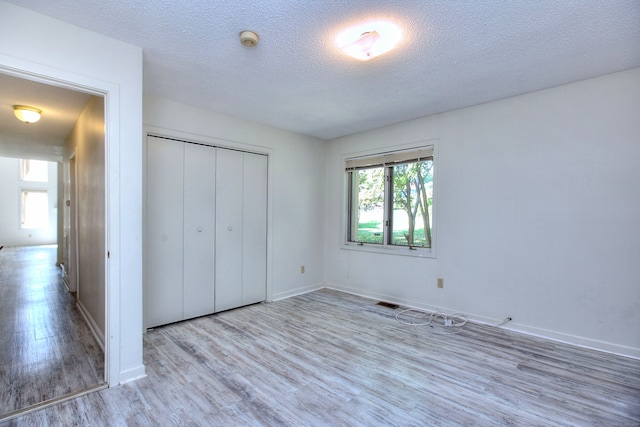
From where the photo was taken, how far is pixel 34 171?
1032 centimetres

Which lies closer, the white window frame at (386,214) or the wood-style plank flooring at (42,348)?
the wood-style plank flooring at (42,348)

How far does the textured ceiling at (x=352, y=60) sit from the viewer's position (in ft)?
5.74

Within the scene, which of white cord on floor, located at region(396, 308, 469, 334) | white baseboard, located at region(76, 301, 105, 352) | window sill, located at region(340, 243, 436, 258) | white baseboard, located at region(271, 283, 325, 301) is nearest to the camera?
white baseboard, located at region(76, 301, 105, 352)

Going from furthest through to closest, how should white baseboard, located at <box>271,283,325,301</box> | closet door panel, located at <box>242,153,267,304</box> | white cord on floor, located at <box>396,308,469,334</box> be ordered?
white baseboard, located at <box>271,283,325,301</box> → closet door panel, located at <box>242,153,267,304</box> → white cord on floor, located at <box>396,308,469,334</box>

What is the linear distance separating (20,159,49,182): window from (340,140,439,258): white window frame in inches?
449

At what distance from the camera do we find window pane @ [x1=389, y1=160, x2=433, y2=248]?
3785 mm

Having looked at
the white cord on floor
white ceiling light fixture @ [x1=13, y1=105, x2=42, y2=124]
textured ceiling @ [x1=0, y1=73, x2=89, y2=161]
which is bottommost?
the white cord on floor

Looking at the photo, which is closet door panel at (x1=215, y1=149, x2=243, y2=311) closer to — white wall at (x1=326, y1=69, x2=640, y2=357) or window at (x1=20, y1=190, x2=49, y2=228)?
white wall at (x1=326, y1=69, x2=640, y2=357)

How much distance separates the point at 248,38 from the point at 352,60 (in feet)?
2.68

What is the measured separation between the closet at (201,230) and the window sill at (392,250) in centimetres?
137

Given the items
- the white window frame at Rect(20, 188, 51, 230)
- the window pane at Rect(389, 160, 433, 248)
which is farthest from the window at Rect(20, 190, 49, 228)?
the window pane at Rect(389, 160, 433, 248)

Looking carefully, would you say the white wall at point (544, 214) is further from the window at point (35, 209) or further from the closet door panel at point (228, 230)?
the window at point (35, 209)

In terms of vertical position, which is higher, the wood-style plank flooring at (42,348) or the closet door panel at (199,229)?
the closet door panel at (199,229)

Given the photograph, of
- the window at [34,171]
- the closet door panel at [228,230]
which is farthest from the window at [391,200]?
the window at [34,171]
